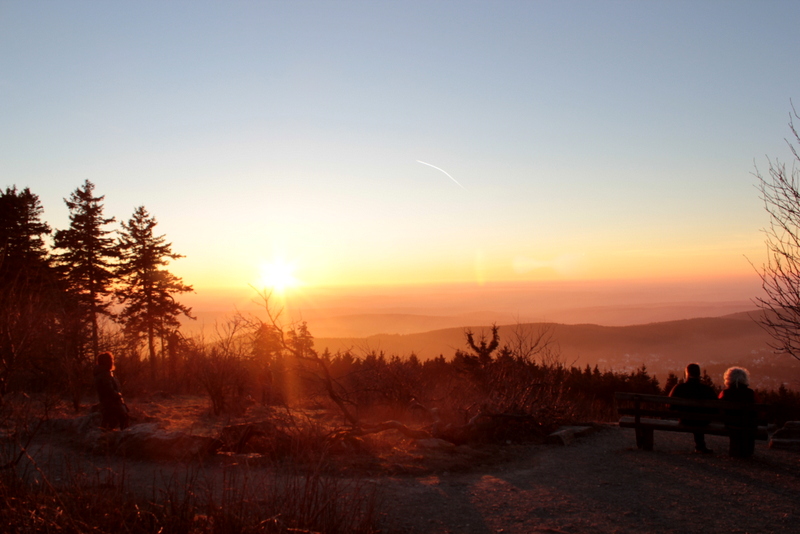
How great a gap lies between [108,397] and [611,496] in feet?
31.8

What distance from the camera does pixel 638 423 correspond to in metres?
9.55

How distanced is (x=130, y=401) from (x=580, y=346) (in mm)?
74420

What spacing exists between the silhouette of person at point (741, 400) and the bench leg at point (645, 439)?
4.27 feet

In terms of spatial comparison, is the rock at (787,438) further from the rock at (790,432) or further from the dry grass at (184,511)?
the dry grass at (184,511)

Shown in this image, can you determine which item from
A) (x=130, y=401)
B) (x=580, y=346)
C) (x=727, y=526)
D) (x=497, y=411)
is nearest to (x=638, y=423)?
(x=497, y=411)

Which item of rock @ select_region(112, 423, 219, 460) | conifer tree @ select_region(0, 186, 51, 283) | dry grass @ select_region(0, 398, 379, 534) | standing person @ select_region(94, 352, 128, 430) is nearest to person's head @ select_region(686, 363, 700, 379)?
dry grass @ select_region(0, 398, 379, 534)

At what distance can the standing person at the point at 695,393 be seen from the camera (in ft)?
29.7

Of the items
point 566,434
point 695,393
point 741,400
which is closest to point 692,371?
point 695,393

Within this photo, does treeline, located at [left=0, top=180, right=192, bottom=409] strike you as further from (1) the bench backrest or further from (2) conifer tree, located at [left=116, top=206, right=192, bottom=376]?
(1) the bench backrest

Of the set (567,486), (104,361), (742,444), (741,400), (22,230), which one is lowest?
(567,486)

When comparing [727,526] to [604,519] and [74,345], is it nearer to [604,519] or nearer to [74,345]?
[604,519]

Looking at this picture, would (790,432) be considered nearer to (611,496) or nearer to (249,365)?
(611,496)

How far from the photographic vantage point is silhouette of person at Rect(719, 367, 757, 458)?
8492mm

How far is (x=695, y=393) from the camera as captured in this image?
30.3 feet
